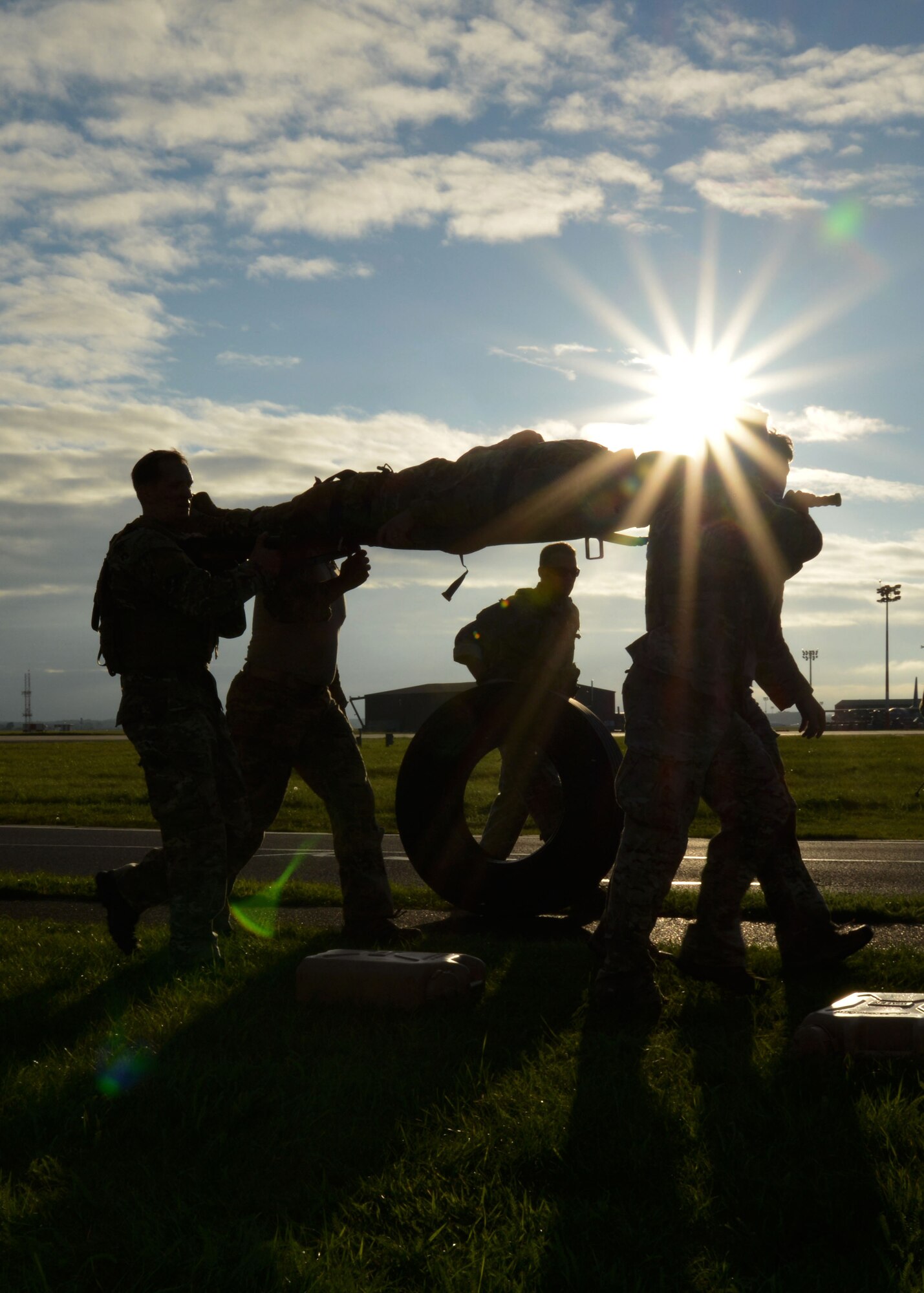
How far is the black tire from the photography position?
20.9ft

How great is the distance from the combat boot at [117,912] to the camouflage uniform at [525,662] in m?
2.45

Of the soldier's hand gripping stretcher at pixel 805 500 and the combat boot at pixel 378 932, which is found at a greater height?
the soldier's hand gripping stretcher at pixel 805 500

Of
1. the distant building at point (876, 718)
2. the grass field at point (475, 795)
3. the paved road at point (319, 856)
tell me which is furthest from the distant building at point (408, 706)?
the paved road at point (319, 856)

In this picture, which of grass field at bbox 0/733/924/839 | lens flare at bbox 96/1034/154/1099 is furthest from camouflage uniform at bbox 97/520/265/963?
grass field at bbox 0/733/924/839

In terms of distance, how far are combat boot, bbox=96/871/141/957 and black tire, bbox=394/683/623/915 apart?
5.07ft

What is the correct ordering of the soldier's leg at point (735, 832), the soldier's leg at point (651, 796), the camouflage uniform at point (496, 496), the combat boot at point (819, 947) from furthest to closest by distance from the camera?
the combat boot at point (819, 947) → the soldier's leg at point (735, 832) → the camouflage uniform at point (496, 496) → the soldier's leg at point (651, 796)

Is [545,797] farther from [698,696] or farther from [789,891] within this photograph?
[698,696]

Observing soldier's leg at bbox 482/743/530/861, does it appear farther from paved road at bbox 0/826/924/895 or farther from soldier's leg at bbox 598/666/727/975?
soldier's leg at bbox 598/666/727/975

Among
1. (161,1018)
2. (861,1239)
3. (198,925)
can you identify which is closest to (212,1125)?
(161,1018)

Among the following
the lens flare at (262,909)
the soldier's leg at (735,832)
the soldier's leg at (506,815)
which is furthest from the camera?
the soldier's leg at (506,815)

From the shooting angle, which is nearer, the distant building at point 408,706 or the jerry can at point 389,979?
the jerry can at point 389,979

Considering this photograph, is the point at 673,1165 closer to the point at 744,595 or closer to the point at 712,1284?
the point at 712,1284

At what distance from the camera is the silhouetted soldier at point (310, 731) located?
6180 mm

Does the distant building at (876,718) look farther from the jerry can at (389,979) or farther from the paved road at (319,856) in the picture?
the jerry can at (389,979)
